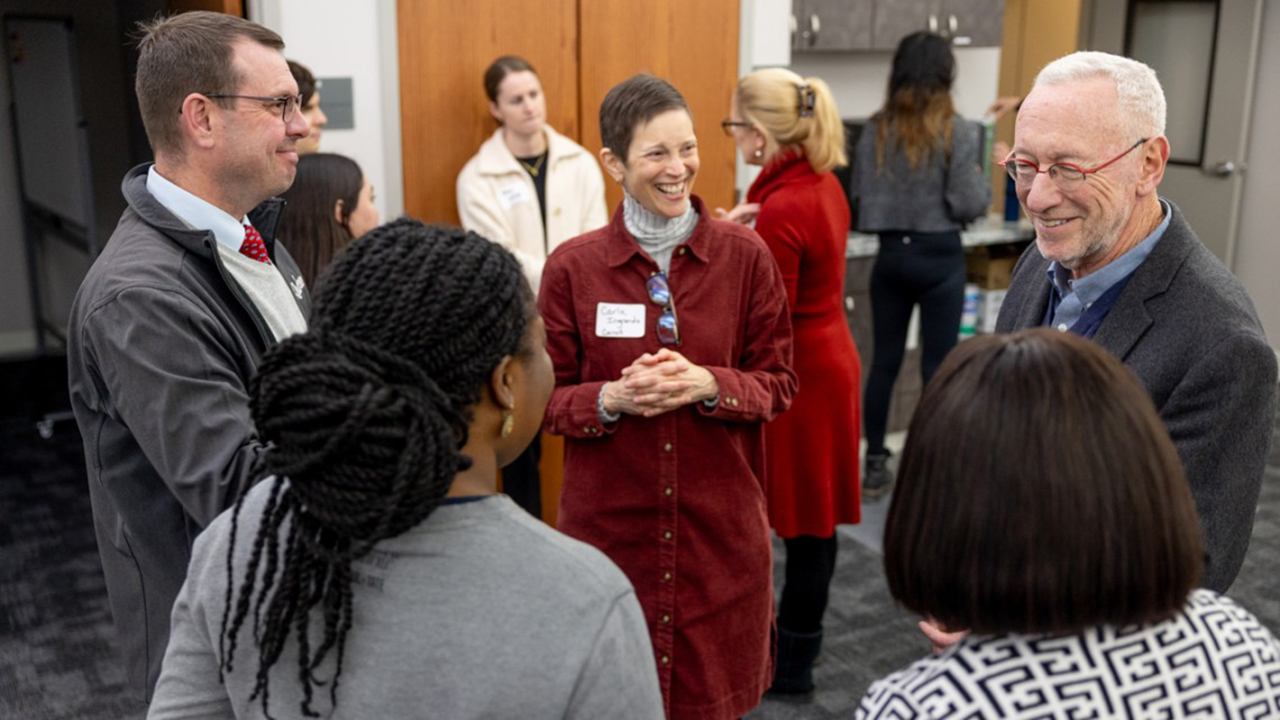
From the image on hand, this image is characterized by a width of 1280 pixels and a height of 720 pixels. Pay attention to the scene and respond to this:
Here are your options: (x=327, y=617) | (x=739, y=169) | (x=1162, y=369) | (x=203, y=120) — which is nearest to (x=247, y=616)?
(x=327, y=617)

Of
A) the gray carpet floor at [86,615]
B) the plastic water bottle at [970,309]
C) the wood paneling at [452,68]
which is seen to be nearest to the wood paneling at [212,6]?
the wood paneling at [452,68]

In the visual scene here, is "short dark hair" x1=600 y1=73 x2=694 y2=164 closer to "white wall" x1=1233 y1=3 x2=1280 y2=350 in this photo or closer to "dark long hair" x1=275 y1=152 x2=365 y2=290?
"dark long hair" x1=275 y1=152 x2=365 y2=290

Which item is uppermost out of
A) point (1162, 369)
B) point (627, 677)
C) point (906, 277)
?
point (1162, 369)

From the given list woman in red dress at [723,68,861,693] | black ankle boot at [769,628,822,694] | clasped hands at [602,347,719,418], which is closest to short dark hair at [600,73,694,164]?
clasped hands at [602,347,719,418]

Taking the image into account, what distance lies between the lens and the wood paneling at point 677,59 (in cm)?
389

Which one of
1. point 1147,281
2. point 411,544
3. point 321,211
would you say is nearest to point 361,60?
point 321,211

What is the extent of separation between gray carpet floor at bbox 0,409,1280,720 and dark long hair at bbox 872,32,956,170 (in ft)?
4.55

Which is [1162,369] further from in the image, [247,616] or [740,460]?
[247,616]

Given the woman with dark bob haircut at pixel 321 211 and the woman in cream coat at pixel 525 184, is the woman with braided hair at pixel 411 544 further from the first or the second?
the woman in cream coat at pixel 525 184

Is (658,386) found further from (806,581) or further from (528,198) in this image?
(528,198)

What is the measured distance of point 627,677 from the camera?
38.4 inches

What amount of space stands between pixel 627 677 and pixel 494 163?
2.82 metres

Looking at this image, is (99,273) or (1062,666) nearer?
(1062,666)

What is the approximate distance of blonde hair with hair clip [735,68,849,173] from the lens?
2895 mm
